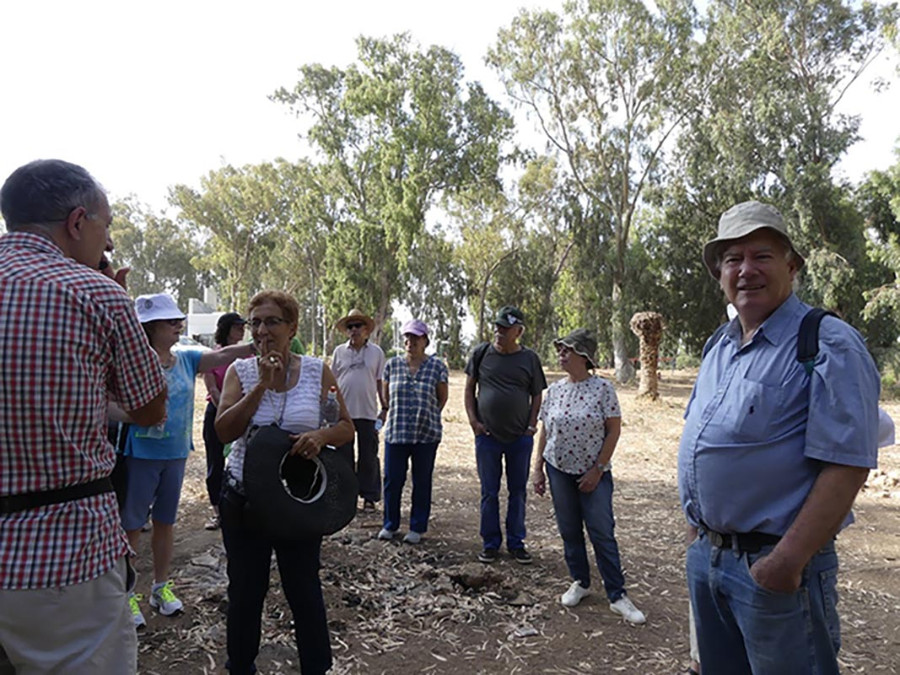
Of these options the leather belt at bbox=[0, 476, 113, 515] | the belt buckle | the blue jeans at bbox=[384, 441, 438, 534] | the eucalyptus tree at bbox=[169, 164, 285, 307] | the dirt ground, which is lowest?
the dirt ground

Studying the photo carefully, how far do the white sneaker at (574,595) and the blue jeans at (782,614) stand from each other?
2428mm

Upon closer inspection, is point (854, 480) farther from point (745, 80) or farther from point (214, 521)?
point (745, 80)

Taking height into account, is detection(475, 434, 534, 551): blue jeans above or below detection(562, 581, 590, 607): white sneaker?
above

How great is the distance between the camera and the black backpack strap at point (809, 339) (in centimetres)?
186

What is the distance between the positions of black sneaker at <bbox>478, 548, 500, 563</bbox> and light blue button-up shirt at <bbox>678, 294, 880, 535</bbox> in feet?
10.7

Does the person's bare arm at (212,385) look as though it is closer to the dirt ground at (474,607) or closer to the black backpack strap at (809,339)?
the dirt ground at (474,607)

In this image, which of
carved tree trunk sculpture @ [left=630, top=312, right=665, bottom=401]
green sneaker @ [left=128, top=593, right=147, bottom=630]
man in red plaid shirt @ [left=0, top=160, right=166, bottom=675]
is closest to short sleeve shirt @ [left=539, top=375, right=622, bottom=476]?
green sneaker @ [left=128, top=593, right=147, bottom=630]

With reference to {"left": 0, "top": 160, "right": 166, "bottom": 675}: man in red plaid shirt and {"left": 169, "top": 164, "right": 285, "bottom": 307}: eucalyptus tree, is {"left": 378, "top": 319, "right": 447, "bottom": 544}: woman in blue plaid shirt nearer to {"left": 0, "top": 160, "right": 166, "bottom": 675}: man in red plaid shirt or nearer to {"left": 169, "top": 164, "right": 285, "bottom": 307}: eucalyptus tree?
{"left": 0, "top": 160, "right": 166, "bottom": 675}: man in red plaid shirt

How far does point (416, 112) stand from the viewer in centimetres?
2867

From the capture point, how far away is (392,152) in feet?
92.9

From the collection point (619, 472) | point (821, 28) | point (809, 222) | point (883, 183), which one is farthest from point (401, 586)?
point (821, 28)

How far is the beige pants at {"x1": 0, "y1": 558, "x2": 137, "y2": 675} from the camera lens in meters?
1.67

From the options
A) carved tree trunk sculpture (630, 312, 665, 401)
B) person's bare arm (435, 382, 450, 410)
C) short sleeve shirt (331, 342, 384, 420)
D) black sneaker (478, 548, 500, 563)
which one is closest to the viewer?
black sneaker (478, 548, 500, 563)

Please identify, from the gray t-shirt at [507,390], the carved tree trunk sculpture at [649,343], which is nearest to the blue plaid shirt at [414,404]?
the gray t-shirt at [507,390]
